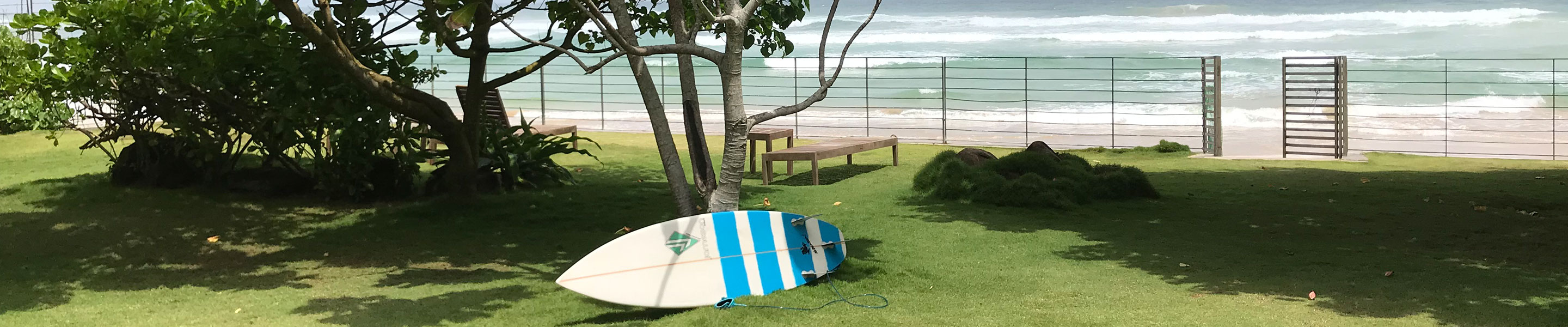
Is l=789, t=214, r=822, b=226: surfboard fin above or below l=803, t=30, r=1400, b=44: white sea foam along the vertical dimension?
below

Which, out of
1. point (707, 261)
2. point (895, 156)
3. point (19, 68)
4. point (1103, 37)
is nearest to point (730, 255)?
point (707, 261)

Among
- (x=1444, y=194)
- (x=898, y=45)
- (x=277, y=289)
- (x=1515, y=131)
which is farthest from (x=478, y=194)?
(x=898, y=45)

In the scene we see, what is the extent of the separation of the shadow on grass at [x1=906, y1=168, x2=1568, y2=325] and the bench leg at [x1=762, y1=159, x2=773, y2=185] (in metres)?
1.42

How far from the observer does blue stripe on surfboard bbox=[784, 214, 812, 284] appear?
5.43 m

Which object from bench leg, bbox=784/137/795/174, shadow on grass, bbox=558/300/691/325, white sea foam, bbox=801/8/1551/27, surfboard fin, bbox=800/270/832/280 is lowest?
shadow on grass, bbox=558/300/691/325

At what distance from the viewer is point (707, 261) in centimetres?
513

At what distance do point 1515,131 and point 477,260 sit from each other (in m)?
16.4

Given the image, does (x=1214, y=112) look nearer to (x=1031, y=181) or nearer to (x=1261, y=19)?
(x=1031, y=181)

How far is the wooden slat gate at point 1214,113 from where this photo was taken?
1173cm

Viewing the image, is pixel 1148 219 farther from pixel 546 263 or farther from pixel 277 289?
pixel 277 289

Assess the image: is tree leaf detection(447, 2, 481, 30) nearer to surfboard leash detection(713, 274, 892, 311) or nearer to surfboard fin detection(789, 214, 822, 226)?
surfboard leash detection(713, 274, 892, 311)

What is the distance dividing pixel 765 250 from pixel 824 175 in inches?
187

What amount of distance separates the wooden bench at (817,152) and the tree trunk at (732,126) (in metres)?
3.61

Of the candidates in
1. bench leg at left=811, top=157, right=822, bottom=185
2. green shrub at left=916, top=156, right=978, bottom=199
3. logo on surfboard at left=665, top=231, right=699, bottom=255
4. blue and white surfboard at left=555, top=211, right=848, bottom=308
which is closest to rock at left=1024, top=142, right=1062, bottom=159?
green shrub at left=916, top=156, right=978, bottom=199
